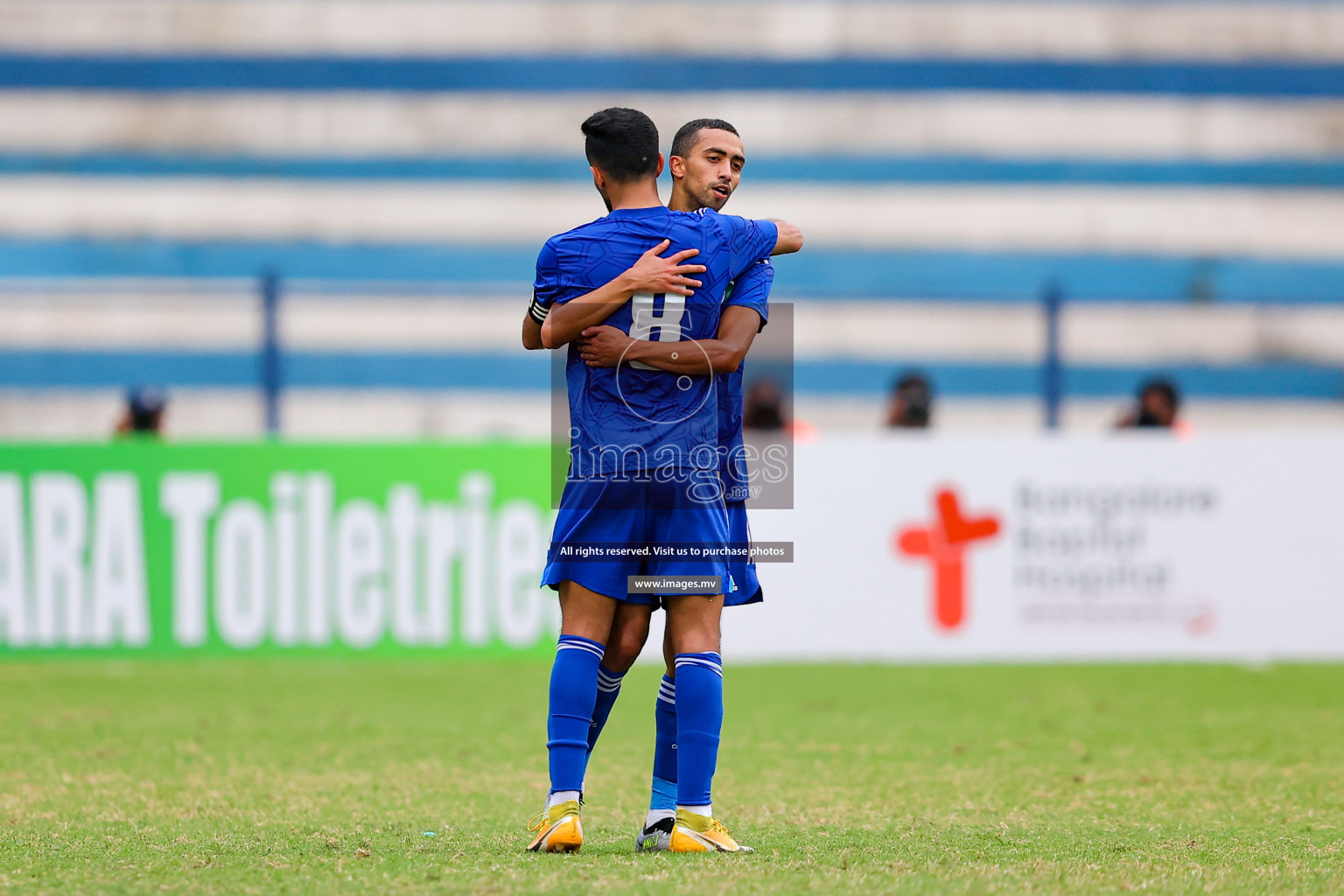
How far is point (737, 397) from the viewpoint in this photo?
3924 mm

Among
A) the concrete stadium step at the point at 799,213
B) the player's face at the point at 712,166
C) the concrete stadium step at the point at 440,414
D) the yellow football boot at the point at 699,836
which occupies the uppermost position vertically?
the concrete stadium step at the point at 799,213

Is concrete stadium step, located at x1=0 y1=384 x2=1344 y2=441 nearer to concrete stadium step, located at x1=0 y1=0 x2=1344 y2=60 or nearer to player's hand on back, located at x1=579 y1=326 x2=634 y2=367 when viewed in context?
concrete stadium step, located at x1=0 y1=0 x2=1344 y2=60

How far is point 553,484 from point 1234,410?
7.16 meters

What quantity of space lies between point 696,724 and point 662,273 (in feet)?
3.43

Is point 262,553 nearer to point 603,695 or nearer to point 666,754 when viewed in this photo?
point 603,695

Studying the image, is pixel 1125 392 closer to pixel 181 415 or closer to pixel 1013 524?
pixel 1013 524

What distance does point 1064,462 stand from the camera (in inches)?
339

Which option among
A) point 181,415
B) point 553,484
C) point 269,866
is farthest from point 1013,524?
point 181,415

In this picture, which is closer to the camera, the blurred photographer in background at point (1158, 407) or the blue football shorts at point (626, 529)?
the blue football shorts at point (626, 529)

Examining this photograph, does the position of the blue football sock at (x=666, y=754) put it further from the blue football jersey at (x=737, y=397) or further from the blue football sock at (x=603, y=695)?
the blue football jersey at (x=737, y=397)

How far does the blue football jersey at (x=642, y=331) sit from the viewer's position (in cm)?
366

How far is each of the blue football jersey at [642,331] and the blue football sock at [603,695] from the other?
1.80 ft

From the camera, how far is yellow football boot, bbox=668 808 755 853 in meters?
3.60

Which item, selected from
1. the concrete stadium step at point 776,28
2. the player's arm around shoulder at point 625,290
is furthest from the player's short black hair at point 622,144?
the concrete stadium step at point 776,28
